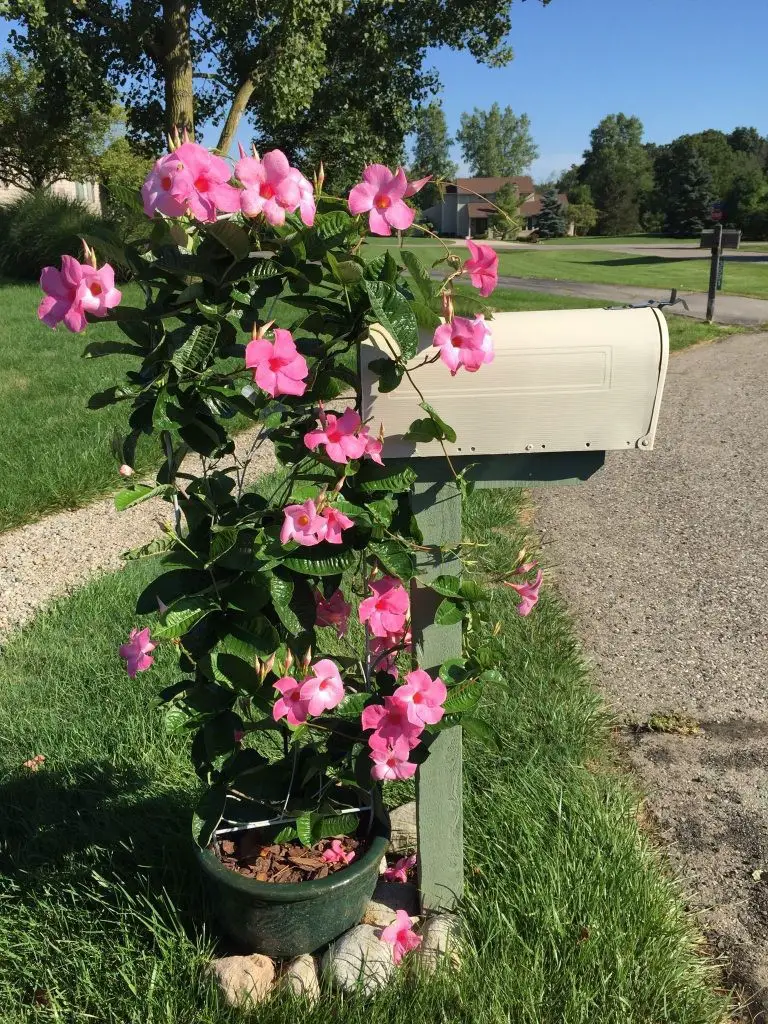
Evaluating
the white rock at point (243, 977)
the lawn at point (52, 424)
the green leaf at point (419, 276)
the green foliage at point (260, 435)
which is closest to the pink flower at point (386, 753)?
the green foliage at point (260, 435)

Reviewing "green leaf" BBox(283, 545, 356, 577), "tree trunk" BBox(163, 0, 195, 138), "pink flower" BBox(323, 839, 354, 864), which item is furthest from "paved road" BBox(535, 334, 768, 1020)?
"tree trunk" BBox(163, 0, 195, 138)

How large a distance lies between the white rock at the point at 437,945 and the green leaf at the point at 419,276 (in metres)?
1.42

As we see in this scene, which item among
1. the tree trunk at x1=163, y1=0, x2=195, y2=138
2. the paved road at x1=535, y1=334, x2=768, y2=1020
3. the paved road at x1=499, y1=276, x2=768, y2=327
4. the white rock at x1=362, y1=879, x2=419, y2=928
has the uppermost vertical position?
the tree trunk at x1=163, y1=0, x2=195, y2=138

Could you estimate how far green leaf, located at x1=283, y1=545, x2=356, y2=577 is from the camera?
5.22ft

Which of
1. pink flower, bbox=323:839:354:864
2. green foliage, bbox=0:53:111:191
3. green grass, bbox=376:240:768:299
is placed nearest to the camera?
pink flower, bbox=323:839:354:864

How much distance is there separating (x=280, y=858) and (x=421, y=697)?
61cm

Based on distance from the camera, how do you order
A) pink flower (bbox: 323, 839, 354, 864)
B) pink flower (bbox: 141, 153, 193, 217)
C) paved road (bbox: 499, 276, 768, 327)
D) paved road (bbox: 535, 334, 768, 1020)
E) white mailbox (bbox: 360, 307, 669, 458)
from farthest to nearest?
paved road (bbox: 499, 276, 768, 327) < paved road (bbox: 535, 334, 768, 1020) < pink flower (bbox: 323, 839, 354, 864) < white mailbox (bbox: 360, 307, 669, 458) < pink flower (bbox: 141, 153, 193, 217)

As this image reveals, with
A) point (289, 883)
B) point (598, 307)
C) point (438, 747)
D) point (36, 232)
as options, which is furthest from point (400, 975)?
point (36, 232)

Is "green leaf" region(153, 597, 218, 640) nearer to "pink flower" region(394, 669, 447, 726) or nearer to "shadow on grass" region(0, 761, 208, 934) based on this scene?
"pink flower" region(394, 669, 447, 726)

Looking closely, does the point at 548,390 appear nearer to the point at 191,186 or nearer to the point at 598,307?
the point at 191,186

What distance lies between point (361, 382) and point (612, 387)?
19.3 inches

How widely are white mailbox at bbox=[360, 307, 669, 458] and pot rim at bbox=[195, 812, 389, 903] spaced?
2.95 feet

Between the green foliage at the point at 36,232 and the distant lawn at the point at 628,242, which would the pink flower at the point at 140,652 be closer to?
the green foliage at the point at 36,232

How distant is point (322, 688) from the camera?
1661mm
